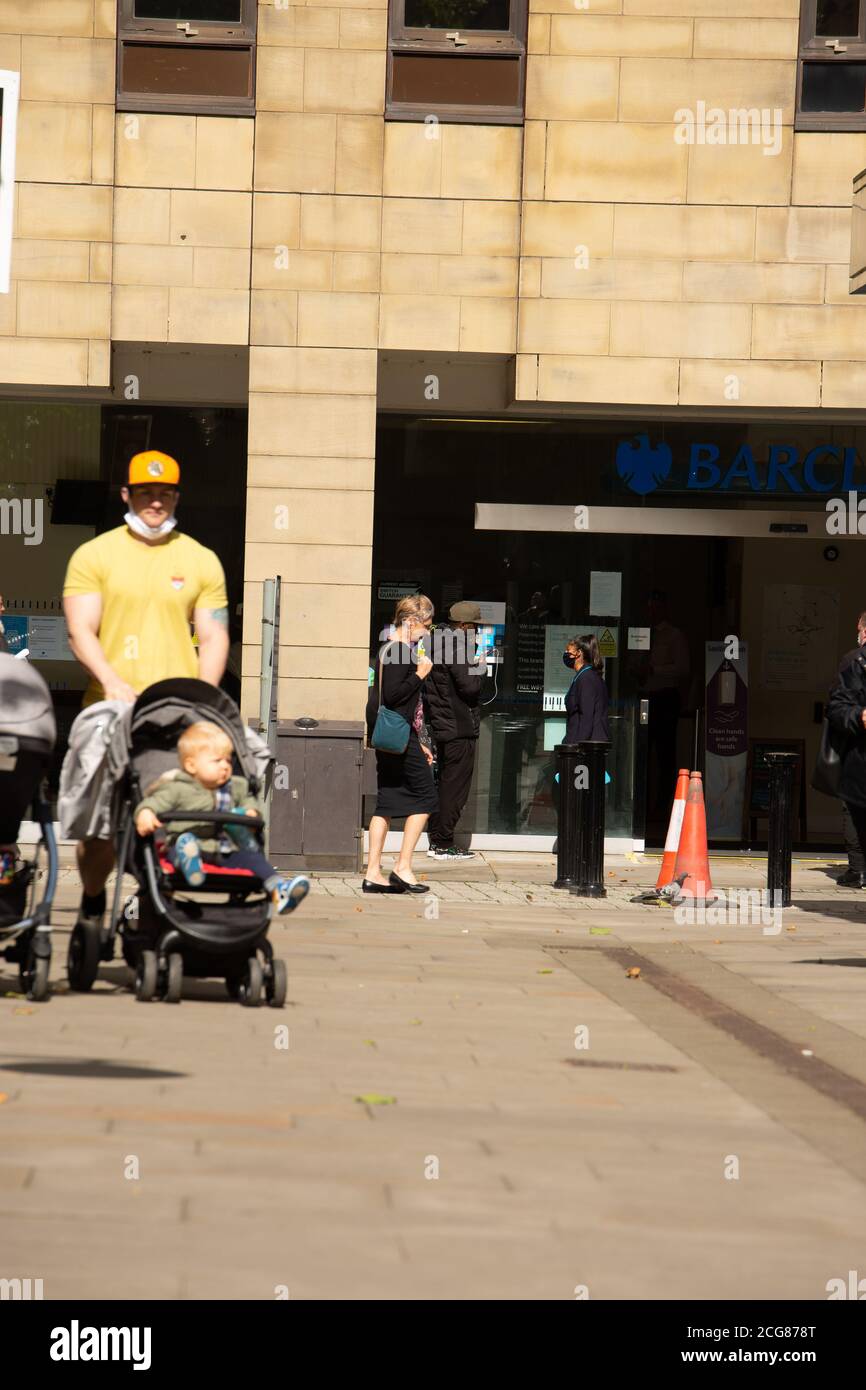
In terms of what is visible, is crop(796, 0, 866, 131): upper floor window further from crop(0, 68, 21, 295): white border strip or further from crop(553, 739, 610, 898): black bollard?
crop(0, 68, 21, 295): white border strip

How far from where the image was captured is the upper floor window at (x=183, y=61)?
15.2 m

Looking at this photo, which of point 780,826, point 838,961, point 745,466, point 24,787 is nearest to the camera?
point 24,787

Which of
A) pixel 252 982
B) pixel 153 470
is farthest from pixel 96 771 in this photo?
pixel 153 470

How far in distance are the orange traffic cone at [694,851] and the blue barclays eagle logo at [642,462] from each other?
3772mm

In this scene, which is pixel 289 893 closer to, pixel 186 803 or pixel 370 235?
pixel 186 803

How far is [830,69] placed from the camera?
15.4m

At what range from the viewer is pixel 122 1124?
5574 mm

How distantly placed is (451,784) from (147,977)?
8379 mm

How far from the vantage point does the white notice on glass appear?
1669 cm

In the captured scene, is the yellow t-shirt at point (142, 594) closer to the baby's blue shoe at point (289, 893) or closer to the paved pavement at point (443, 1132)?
the baby's blue shoe at point (289, 893)

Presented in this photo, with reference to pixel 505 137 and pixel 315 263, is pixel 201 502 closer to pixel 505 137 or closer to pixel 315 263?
pixel 315 263

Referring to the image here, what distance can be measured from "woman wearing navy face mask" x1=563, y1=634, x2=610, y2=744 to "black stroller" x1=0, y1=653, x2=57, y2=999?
8368mm
